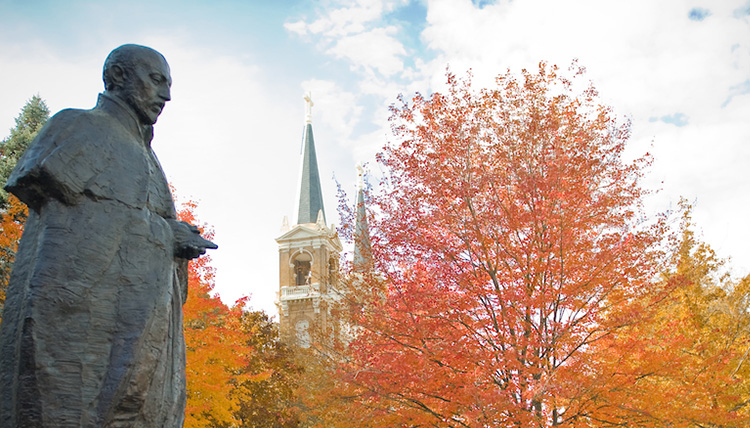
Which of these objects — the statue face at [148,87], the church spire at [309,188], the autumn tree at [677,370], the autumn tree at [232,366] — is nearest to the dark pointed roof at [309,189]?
the church spire at [309,188]

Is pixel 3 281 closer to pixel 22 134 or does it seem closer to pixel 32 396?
pixel 22 134

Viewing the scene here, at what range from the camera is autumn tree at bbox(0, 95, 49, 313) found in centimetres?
1362

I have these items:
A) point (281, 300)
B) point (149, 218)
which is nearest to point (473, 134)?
point (149, 218)

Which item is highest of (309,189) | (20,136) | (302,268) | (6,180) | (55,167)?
(309,189)

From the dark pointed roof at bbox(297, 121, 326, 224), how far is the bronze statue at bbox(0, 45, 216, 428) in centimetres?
5325

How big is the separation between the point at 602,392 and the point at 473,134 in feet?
15.2

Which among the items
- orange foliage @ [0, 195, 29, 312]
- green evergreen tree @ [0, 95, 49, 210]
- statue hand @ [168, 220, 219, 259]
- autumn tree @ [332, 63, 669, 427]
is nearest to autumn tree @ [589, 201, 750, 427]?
autumn tree @ [332, 63, 669, 427]

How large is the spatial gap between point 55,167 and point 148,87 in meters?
0.72

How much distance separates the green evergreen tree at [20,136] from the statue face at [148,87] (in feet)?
45.2

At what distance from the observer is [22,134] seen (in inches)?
707

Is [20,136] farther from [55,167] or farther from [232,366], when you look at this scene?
[55,167]

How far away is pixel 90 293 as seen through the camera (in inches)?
104

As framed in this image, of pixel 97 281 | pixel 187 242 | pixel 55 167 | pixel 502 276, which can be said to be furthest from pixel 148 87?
pixel 502 276

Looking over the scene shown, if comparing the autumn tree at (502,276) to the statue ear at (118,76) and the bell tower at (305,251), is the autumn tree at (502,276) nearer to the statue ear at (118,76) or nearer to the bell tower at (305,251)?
the statue ear at (118,76)
